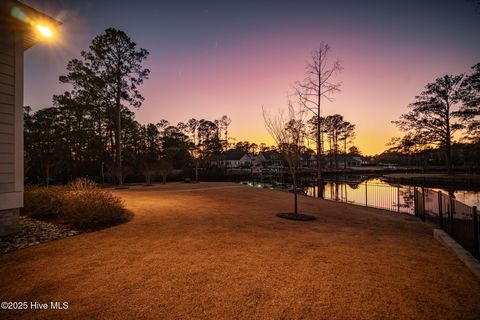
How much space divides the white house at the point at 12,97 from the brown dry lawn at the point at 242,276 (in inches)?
72.8

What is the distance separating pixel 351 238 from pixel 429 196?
5.88m

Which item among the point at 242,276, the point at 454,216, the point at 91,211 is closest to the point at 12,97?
the point at 91,211

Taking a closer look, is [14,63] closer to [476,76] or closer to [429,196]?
[429,196]

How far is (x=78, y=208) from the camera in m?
6.63

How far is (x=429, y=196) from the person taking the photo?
28.7 ft

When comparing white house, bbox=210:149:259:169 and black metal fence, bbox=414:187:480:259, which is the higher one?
white house, bbox=210:149:259:169

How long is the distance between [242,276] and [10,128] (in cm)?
701

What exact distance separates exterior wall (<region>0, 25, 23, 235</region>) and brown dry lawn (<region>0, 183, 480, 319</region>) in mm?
1783

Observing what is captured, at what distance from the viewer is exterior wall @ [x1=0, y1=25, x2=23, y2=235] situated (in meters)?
5.48

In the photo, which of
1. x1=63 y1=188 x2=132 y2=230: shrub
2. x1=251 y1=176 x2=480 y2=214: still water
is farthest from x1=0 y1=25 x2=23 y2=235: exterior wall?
x1=251 y1=176 x2=480 y2=214: still water

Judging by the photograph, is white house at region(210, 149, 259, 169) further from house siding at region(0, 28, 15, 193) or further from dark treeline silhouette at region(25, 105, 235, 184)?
house siding at region(0, 28, 15, 193)

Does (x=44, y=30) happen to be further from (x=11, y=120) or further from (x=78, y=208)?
(x=78, y=208)

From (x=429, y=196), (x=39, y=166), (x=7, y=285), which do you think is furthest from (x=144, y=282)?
(x=39, y=166)

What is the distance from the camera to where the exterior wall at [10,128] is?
18.0 ft
